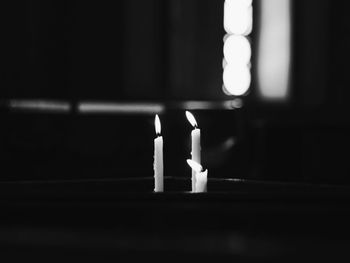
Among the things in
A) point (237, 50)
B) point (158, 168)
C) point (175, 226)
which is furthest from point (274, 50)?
point (175, 226)

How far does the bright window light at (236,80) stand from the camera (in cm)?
375

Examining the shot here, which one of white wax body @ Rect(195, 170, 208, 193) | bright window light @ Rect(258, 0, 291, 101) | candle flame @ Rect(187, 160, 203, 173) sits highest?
bright window light @ Rect(258, 0, 291, 101)

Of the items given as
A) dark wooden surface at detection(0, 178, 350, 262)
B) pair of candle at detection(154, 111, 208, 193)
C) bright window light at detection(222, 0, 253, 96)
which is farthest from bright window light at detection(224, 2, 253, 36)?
dark wooden surface at detection(0, 178, 350, 262)

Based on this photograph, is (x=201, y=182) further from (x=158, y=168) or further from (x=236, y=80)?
(x=236, y=80)

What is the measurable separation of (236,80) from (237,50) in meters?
0.18

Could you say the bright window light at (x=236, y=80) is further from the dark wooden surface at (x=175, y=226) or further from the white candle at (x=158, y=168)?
the dark wooden surface at (x=175, y=226)

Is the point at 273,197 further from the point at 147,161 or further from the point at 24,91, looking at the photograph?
the point at 24,91

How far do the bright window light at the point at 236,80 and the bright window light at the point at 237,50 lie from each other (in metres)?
0.04

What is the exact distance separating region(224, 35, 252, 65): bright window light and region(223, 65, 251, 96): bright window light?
0.04 m

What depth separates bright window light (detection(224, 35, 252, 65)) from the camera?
12.5 feet

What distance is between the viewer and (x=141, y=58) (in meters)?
3.57

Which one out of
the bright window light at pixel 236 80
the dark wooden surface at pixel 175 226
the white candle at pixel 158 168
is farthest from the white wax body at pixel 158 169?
the bright window light at pixel 236 80

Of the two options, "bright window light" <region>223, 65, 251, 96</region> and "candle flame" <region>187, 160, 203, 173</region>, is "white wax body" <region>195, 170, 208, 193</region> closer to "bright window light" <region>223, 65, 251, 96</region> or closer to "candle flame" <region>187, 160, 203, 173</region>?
"candle flame" <region>187, 160, 203, 173</region>

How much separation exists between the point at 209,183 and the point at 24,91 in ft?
8.49
